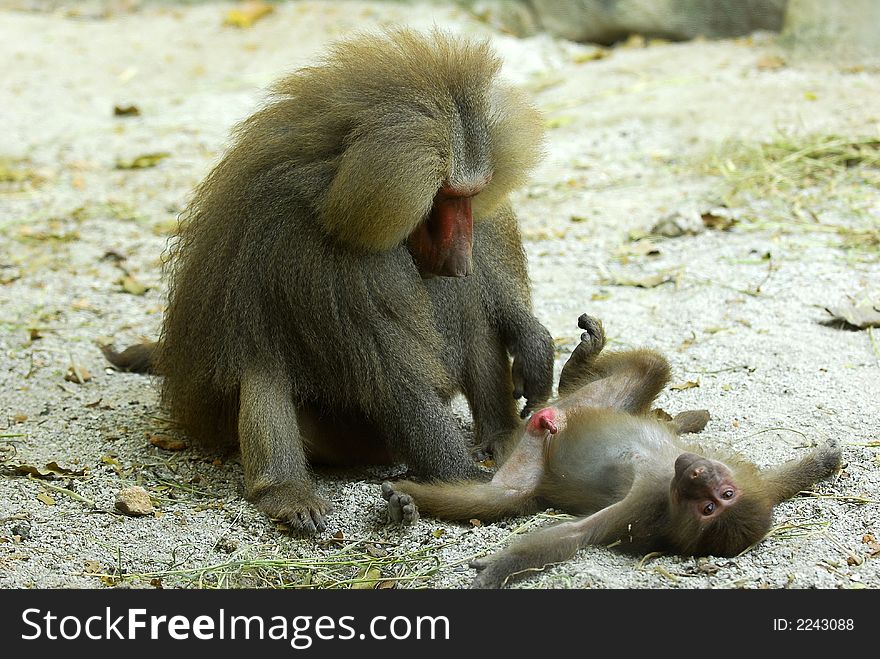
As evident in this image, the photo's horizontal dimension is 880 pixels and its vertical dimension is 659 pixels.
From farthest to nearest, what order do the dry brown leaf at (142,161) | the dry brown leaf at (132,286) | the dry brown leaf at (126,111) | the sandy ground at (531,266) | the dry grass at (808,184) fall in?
the dry brown leaf at (126,111) → the dry brown leaf at (142,161) → the dry brown leaf at (132,286) → the dry grass at (808,184) → the sandy ground at (531,266)

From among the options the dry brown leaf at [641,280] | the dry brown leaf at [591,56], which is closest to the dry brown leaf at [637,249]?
the dry brown leaf at [641,280]

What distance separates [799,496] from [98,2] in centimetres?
952

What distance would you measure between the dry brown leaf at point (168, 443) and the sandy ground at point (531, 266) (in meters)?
0.03

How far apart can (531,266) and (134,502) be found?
9.07 ft

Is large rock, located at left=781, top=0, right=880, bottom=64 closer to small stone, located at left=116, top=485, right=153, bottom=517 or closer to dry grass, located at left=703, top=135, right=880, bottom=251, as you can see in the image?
dry grass, located at left=703, top=135, right=880, bottom=251

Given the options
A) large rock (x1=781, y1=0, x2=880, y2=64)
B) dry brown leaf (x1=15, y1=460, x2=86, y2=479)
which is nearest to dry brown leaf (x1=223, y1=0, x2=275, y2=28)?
large rock (x1=781, y1=0, x2=880, y2=64)

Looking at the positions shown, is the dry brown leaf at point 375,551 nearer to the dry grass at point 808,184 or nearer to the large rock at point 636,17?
the dry grass at point 808,184

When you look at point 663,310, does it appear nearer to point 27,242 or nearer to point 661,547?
point 661,547

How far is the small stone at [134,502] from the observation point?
343 centimetres

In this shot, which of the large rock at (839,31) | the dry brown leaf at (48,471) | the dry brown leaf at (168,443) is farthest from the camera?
→ the large rock at (839,31)

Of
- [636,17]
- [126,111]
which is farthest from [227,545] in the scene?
[636,17]

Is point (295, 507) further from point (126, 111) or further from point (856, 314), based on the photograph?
point (126, 111)

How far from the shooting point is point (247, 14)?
1029 centimetres
